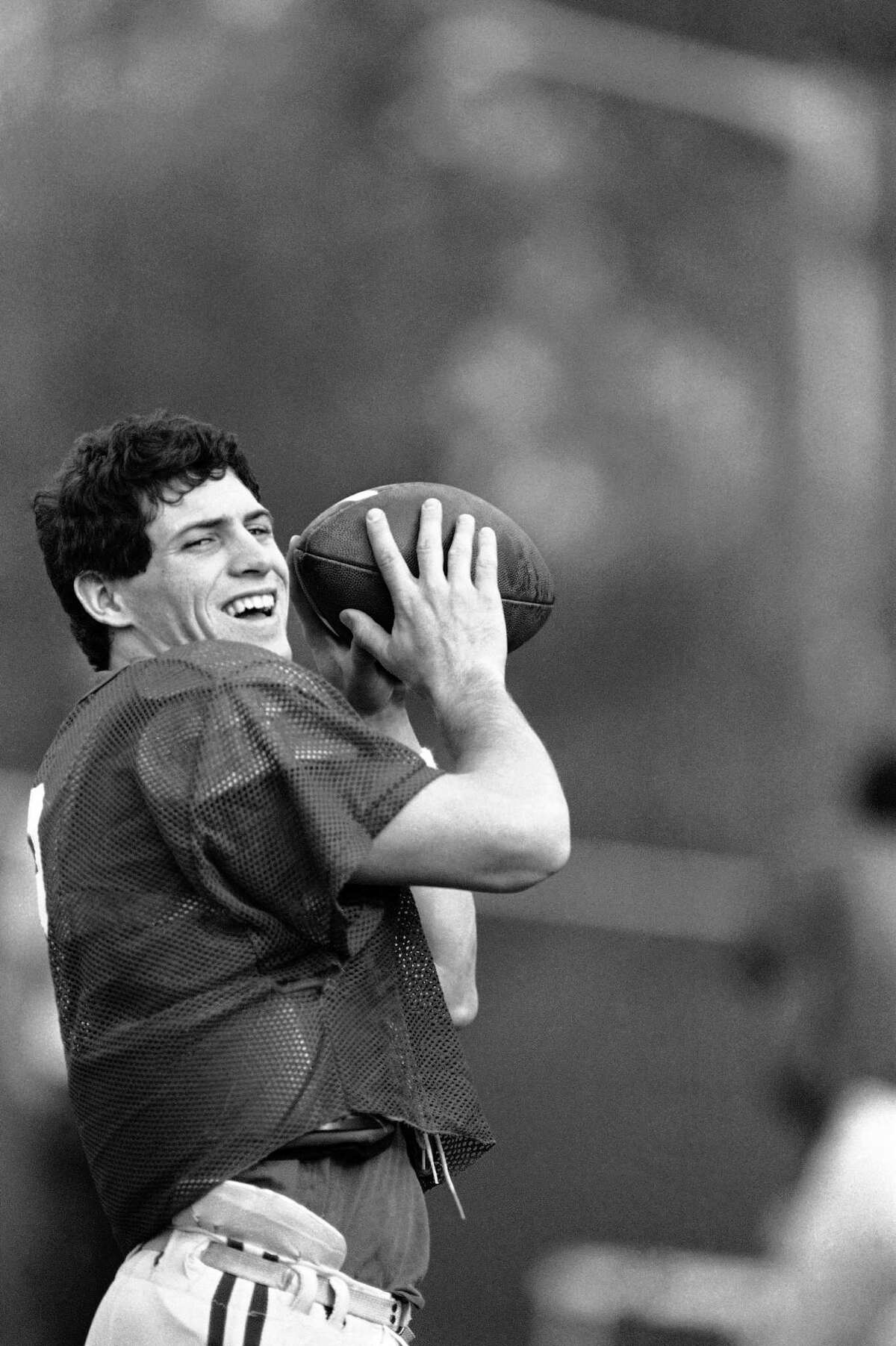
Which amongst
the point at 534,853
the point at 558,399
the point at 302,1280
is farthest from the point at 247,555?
the point at 558,399

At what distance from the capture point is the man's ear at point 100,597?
9.92 ft

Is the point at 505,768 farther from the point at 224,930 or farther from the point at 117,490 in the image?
the point at 117,490

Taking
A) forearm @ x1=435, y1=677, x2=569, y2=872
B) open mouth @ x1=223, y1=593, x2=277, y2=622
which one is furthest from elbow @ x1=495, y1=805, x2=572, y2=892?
open mouth @ x1=223, y1=593, x2=277, y2=622

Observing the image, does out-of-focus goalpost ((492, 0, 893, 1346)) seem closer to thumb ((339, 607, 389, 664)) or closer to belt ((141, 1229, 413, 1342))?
thumb ((339, 607, 389, 664))

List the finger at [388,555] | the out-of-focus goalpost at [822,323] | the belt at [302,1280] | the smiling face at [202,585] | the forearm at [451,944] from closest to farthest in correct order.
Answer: the belt at [302,1280]
the finger at [388,555]
the smiling face at [202,585]
the forearm at [451,944]
the out-of-focus goalpost at [822,323]

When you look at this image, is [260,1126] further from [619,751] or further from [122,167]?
[619,751]

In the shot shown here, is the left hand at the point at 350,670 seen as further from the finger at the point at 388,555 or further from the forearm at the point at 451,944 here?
the forearm at the point at 451,944

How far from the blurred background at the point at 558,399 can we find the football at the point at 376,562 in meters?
1.79

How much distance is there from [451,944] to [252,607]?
1.81ft

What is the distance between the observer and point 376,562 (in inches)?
113

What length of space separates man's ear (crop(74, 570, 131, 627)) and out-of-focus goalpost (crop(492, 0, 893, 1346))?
3.45 meters

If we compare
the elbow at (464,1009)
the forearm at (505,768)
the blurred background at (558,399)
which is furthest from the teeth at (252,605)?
the blurred background at (558,399)

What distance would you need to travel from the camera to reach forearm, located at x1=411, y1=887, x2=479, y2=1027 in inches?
121

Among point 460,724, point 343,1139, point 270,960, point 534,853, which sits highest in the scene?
point 460,724
